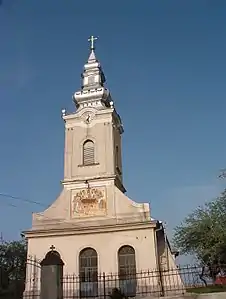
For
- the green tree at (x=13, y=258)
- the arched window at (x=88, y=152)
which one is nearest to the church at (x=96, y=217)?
the arched window at (x=88, y=152)

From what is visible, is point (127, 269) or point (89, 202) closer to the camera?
point (127, 269)

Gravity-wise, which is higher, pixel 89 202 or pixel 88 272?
pixel 89 202

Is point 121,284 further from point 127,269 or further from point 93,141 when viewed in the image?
point 93,141

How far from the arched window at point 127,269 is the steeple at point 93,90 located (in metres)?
12.7

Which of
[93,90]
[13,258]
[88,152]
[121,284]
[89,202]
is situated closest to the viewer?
[121,284]

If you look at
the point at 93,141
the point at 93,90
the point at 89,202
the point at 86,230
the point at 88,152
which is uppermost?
the point at 93,90

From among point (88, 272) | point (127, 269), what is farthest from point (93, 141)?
point (127, 269)

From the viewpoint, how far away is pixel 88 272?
2830cm

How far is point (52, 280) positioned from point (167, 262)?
51.2ft

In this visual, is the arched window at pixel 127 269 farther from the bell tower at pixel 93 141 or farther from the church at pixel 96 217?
the bell tower at pixel 93 141

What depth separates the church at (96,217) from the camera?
92.9 feet

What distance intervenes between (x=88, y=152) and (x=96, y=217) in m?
5.90

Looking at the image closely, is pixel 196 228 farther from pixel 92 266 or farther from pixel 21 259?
pixel 21 259

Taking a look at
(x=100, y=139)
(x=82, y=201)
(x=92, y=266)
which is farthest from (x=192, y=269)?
(x=100, y=139)
